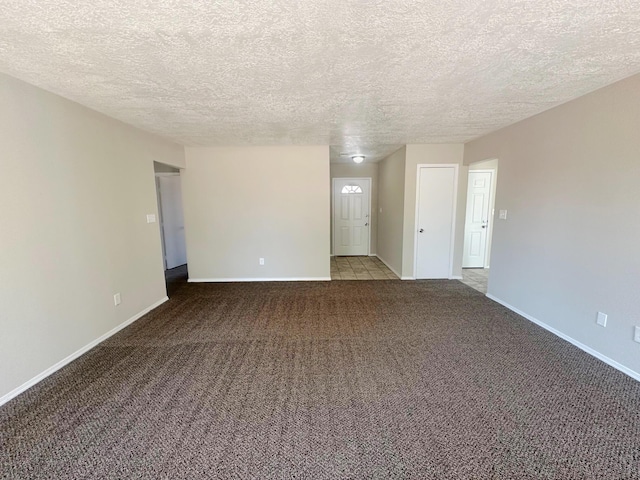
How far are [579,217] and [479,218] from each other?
2927mm

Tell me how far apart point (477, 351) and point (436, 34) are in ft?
8.44

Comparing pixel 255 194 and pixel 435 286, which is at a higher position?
pixel 255 194

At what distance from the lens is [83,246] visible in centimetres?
254

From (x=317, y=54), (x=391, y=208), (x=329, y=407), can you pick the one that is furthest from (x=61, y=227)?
(x=391, y=208)

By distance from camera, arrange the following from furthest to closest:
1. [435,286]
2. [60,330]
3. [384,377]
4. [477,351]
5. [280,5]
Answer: [435,286] < [477,351] < [60,330] < [384,377] < [280,5]

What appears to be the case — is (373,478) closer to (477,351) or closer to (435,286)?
(477,351)

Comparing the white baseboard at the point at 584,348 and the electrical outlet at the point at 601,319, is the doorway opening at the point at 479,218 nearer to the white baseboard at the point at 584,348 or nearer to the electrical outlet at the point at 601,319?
the white baseboard at the point at 584,348

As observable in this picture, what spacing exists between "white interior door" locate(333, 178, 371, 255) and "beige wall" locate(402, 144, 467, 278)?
2.34 m

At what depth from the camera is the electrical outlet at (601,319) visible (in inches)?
91.7

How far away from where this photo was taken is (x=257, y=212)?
183 inches

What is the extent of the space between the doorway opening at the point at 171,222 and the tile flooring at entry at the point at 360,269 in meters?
3.11

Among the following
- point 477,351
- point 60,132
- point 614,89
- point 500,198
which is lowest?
point 477,351

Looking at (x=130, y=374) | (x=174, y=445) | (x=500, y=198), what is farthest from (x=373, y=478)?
(x=500, y=198)

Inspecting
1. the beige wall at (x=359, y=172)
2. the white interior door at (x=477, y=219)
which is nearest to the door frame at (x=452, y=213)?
the white interior door at (x=477, y=219)
